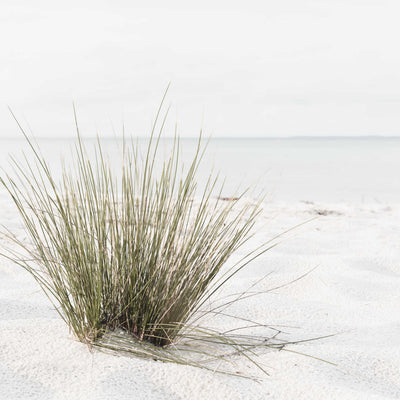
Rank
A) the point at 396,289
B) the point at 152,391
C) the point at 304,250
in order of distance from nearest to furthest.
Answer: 1. the point at 152,391
2. the point at 396,289
3. the point at 304,250

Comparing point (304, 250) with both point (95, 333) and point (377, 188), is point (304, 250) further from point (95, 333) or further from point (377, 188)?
point (377, 188)

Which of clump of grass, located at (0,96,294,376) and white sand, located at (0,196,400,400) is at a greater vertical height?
clump of grass, located at (0,96,294,376)

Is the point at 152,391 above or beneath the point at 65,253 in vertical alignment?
beneath

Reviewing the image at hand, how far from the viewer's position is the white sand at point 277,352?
3.86ft

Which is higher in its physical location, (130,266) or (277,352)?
(130,266)

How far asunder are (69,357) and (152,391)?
0.26m

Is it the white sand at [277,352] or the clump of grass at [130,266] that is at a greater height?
the clump of grass at [130,266]

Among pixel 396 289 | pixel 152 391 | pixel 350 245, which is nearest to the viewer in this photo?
pixel 152 391

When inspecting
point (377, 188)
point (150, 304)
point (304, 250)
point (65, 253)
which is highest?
point (65, 253)

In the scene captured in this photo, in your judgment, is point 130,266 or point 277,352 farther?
point 277,352

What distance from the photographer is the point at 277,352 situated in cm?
145

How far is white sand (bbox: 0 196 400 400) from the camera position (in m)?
1.18

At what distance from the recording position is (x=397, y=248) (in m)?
2.93

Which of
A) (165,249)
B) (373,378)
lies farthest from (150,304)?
(373,378)
